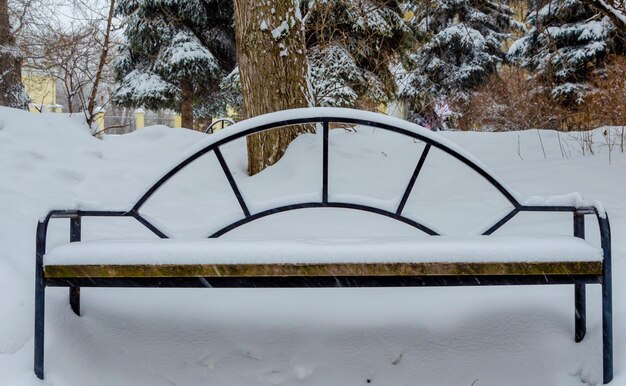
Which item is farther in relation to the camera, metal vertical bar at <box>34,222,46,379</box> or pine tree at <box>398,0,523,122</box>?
pine tree at <box>398,0,523,122</box>

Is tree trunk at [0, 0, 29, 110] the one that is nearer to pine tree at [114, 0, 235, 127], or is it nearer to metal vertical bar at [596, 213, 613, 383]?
pine tree at [114, 0, 235, 127]

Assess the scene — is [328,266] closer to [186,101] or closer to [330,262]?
[330,262]

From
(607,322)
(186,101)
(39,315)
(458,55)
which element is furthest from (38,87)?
(607,322)

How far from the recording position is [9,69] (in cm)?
1095

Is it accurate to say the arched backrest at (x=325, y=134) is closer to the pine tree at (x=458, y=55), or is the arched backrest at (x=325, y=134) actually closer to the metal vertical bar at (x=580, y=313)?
the metal vertical bar at (x=580, y=313)

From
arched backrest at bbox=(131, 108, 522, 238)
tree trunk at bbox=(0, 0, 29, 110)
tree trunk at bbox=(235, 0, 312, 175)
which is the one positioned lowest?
arched backrest at bbox=(131, 108, 522, 238)

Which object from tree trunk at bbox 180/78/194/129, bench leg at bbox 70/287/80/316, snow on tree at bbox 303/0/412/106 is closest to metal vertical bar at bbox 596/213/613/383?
bench leg at bbox 70/287/80/316

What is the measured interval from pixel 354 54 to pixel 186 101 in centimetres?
625

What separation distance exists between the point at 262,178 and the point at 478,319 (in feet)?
6.69

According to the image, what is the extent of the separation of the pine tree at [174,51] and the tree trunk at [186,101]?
3 centimetres

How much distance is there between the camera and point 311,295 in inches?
104

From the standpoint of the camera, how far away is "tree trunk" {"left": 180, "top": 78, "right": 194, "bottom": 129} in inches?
618

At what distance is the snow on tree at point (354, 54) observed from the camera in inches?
399

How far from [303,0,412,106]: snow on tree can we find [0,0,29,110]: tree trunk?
→ 528 cm
